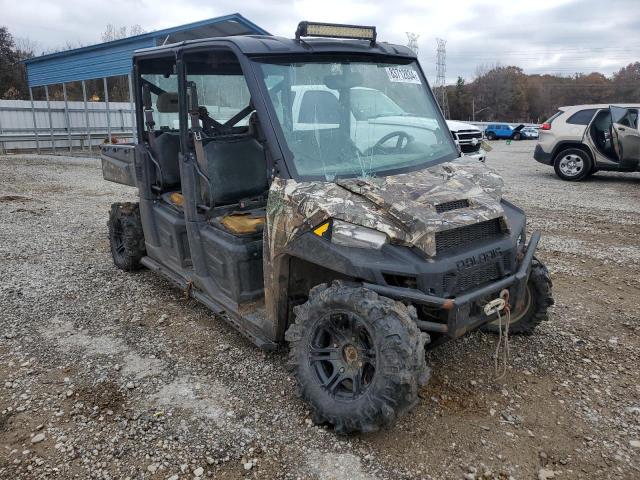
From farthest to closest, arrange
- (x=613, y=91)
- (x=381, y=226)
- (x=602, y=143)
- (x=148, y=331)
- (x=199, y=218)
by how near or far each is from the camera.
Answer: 1. (x=613, y=91)
2. (x=602, y=143)
3. (x=148, y=331)
4. (x=199, y=218)
5. (x=381, y=226)

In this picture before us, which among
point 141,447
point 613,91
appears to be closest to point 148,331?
point 141,447

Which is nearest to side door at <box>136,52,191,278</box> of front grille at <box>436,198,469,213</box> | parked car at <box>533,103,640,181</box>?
front grille at <box>436,198,469,213</box>

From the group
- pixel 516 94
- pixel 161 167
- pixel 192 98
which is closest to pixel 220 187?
pixel 192 98

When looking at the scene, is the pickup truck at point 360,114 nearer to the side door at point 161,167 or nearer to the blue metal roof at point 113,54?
the side door at point 161,167

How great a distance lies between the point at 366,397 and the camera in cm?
276

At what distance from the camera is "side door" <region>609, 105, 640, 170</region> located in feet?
37.2

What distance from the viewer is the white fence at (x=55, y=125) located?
20109mm

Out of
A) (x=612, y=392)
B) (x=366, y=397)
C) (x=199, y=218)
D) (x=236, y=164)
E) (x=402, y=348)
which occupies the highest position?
(x=236, y=164)

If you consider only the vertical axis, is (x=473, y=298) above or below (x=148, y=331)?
above

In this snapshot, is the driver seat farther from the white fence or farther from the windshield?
the white fence

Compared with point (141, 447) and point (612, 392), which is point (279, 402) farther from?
point (612, 392)

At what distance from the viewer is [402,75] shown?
3.83 m

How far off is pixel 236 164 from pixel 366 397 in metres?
2.18

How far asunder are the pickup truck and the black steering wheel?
0.08 feet
